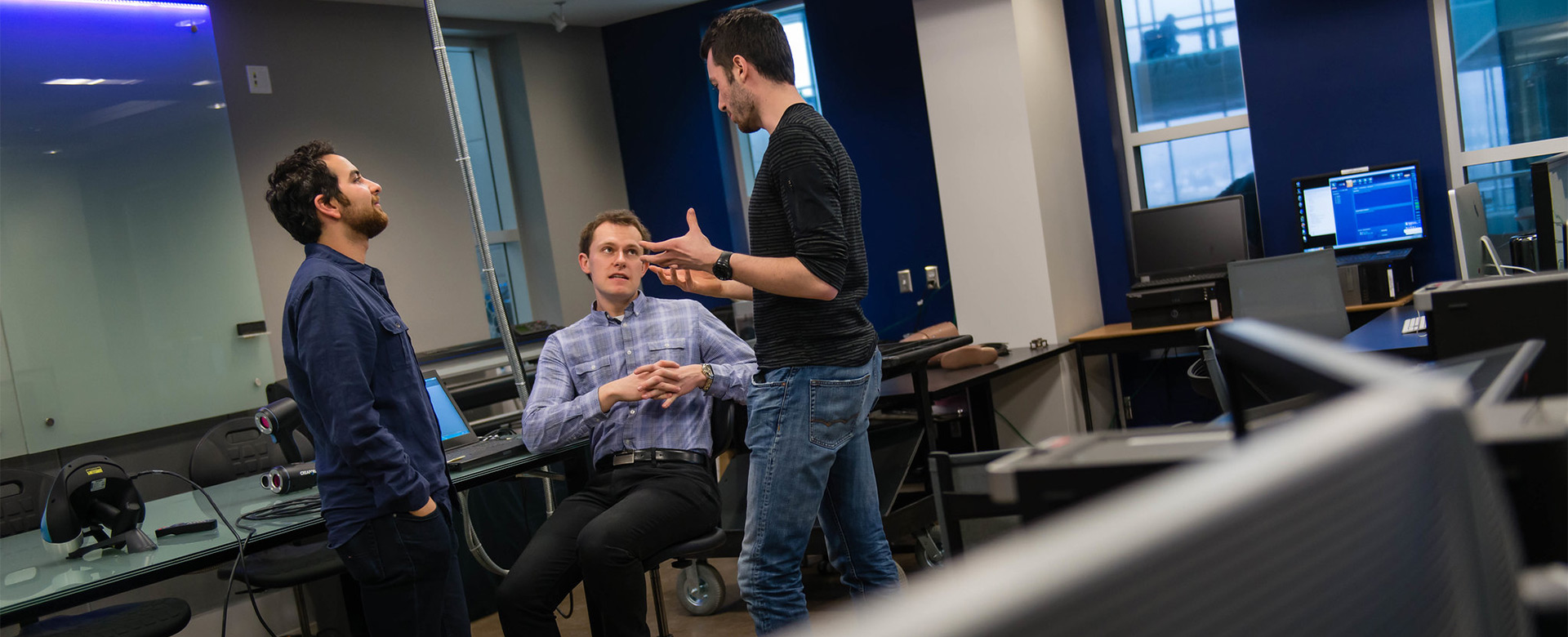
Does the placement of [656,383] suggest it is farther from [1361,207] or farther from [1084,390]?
[1361,207]

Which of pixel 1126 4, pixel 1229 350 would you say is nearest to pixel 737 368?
pixel 1229 350

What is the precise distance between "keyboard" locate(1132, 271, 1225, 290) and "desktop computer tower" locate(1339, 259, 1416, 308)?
51 cm

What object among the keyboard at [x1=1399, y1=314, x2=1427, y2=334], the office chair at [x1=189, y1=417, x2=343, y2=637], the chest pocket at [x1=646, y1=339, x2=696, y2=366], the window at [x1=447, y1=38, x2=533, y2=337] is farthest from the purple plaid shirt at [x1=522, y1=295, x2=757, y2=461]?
the window at [x1=447, y1=38, x2=533, y2=337]

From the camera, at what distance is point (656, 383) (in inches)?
105

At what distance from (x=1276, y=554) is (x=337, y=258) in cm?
212

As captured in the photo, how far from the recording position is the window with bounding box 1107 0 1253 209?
5.46 metres

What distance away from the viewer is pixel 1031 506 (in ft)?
2.11

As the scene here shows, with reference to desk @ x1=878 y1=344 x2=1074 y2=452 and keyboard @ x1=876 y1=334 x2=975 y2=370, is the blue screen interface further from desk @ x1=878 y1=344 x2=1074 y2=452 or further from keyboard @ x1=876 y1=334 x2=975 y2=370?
keyboard @ x1=876 y1=334 x2=975 y2=370

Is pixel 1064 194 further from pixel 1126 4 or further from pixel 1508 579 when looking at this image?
pixel 1508 579

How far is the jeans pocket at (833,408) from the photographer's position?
195 cm

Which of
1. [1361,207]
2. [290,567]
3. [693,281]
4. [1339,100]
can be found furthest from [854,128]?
[693,281]

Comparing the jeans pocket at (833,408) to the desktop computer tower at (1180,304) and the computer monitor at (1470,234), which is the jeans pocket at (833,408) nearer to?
the computer monitor at (1470,234)

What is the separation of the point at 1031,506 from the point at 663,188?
6.48 meters

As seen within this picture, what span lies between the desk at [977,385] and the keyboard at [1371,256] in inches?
51.2
